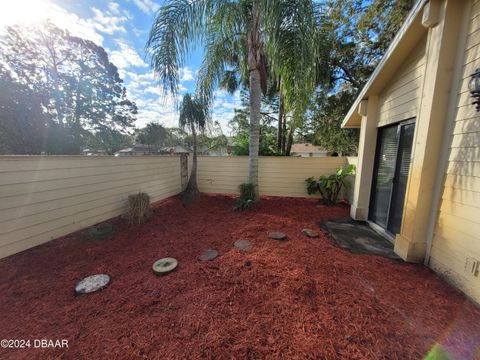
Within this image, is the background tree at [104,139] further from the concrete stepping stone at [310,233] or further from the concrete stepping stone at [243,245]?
the concrete stepping stone at [310,233]

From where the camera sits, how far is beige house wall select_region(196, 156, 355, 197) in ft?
20.8

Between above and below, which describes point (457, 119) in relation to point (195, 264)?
above

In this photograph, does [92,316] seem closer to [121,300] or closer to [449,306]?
[121,300]

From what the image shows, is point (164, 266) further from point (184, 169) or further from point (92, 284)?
point (184, 169)

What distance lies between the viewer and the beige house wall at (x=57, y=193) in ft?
8.86

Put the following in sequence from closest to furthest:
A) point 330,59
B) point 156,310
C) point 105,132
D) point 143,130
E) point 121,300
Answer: point 156,310, point 121,300, point 330,59, point 105,132, point 143,130

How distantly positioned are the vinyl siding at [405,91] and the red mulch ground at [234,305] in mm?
2558

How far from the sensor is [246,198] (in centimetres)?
518

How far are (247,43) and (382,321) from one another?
5.65 metres

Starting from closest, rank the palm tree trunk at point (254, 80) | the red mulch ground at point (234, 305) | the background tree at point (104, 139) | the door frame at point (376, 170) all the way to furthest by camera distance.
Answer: the red mulch ground at point (234, 305) < the door frame at point (376, 170) < the palm tree trunk at point (254, 80) < the background tree at point (104, 139)

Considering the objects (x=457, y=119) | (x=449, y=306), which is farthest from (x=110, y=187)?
(x=457, y=119)

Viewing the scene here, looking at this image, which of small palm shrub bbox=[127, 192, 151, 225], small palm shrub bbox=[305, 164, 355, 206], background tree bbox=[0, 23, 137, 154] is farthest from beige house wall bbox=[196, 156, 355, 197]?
background tree bbox=[0, 23, 137, 154]

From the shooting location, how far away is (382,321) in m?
1.69

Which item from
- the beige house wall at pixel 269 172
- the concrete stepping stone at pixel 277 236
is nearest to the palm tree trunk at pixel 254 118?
the beige house wall at pixel 269 172
